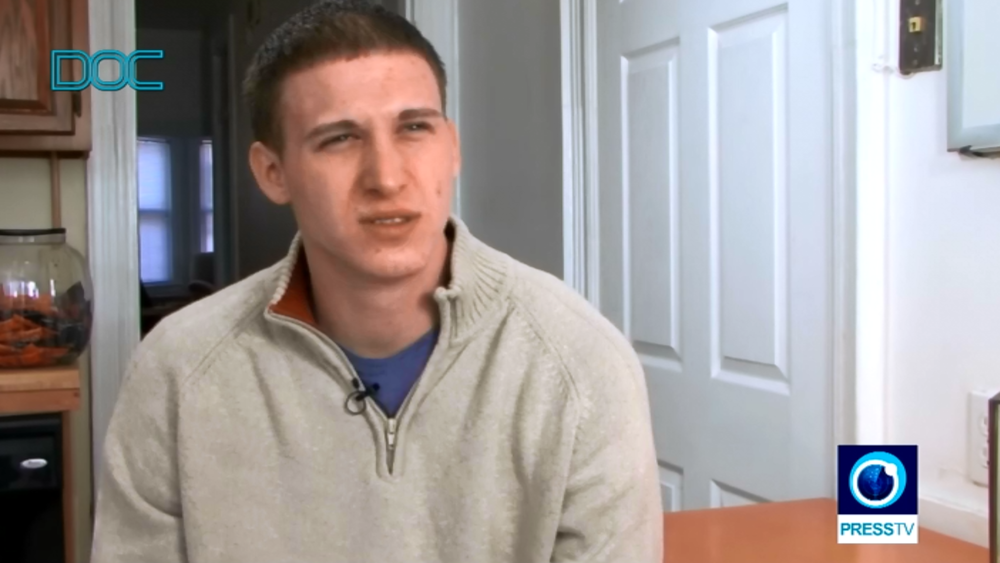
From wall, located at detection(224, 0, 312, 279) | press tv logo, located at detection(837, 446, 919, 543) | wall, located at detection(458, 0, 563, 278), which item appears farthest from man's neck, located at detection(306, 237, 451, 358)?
wall, located at detection(224, 0, 312, 279)

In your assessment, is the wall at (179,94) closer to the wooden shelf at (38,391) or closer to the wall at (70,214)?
the wall at (70,214)

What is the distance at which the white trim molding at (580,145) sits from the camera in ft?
6.95

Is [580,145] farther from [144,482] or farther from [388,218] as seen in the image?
[144,482]

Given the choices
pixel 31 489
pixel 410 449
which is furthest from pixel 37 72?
pixel 410 449

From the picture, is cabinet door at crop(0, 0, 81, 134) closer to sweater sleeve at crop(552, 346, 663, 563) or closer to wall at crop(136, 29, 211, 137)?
sweater sleeve at crop(552, 346, 663, 563)

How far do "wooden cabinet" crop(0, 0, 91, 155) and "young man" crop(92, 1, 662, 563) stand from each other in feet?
3.96

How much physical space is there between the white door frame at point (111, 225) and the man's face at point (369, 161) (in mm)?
1526

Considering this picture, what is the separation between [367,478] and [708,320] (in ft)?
3.19

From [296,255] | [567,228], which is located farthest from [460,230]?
[567,228]

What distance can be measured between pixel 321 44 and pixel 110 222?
1570 millimetres

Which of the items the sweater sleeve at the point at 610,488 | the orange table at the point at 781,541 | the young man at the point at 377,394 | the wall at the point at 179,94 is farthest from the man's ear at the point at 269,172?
the wall at the point at 179,94

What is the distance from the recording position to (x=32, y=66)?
1979mm

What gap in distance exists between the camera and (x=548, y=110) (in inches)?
89.2

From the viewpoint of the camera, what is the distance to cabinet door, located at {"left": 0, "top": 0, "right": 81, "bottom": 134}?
1962mm
